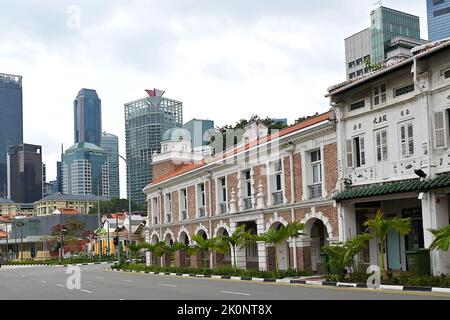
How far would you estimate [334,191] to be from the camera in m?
27.8

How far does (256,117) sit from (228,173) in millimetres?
26142

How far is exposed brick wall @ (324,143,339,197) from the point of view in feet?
91.9

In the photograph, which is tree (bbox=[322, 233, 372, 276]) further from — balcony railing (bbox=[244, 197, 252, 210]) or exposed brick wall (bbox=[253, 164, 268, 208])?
balcony railing (bbox=[244, 197, 252, 210])

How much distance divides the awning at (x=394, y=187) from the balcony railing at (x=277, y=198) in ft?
19.7

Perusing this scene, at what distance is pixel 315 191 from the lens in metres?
29.7

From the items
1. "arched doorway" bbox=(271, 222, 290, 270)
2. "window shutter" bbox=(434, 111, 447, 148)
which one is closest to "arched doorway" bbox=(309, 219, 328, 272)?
"arched doorway" bbox=(271, 222, 290, 270)

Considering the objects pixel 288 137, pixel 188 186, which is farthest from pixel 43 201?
pixel 288 137

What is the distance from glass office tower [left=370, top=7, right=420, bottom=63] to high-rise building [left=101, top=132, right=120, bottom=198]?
1180 inches

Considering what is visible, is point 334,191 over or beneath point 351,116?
beneath

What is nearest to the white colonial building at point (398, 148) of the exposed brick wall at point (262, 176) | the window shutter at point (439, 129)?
the window shutter at point (439, 129)

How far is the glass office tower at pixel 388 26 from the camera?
67.4m

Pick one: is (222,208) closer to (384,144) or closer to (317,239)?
(317,239)

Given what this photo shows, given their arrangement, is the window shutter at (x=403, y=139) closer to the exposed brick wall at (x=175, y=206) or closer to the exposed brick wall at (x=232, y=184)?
the exposed brick wall at (x=232, y=184)

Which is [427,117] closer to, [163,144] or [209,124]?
[163,144]
